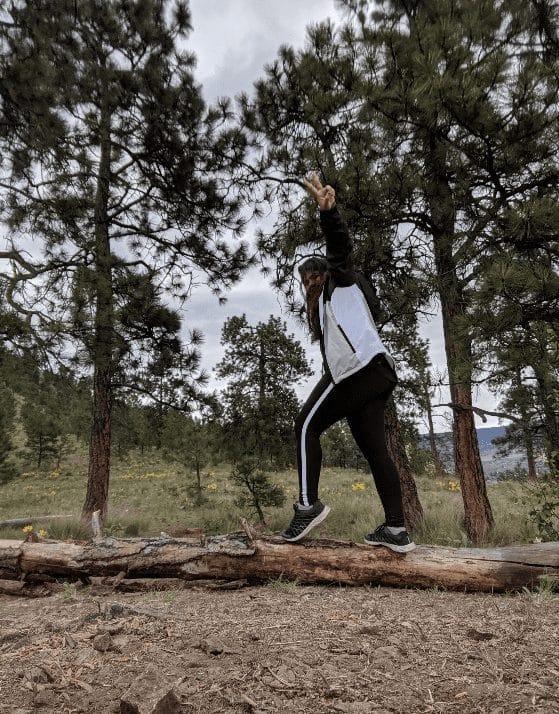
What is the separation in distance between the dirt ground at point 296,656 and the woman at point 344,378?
2.12ft

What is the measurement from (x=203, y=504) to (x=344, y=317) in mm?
11875

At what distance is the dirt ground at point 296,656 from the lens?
5.49 feet

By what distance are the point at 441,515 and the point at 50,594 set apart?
558cm

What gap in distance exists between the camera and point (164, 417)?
9.41m

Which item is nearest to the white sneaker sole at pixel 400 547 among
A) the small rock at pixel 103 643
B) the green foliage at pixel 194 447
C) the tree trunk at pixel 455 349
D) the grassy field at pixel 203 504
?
the grassy field at pixel 203 504

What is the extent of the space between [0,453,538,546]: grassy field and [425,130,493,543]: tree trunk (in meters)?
0.36

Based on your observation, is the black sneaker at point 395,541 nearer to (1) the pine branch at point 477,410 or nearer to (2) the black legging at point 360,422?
(2) the black legging at point 360,422

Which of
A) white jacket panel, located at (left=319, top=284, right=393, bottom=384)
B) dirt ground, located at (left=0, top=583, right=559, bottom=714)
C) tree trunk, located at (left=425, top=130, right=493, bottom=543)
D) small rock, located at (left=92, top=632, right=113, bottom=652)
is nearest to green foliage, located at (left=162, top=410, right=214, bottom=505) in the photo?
tree trunk, located at (left=425, top=130, right=493, bottom=543)

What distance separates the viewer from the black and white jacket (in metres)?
3.16

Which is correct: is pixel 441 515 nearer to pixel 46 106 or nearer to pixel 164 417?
pixel 164 417

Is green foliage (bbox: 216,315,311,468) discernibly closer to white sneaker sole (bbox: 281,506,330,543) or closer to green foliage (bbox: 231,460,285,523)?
green foliage (bbox: 231,460,285,523)

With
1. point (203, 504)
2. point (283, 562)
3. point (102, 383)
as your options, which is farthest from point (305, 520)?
point (203, 504)

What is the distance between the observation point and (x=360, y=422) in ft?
10.9

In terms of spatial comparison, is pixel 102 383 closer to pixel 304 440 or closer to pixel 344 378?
pixel 304 440
